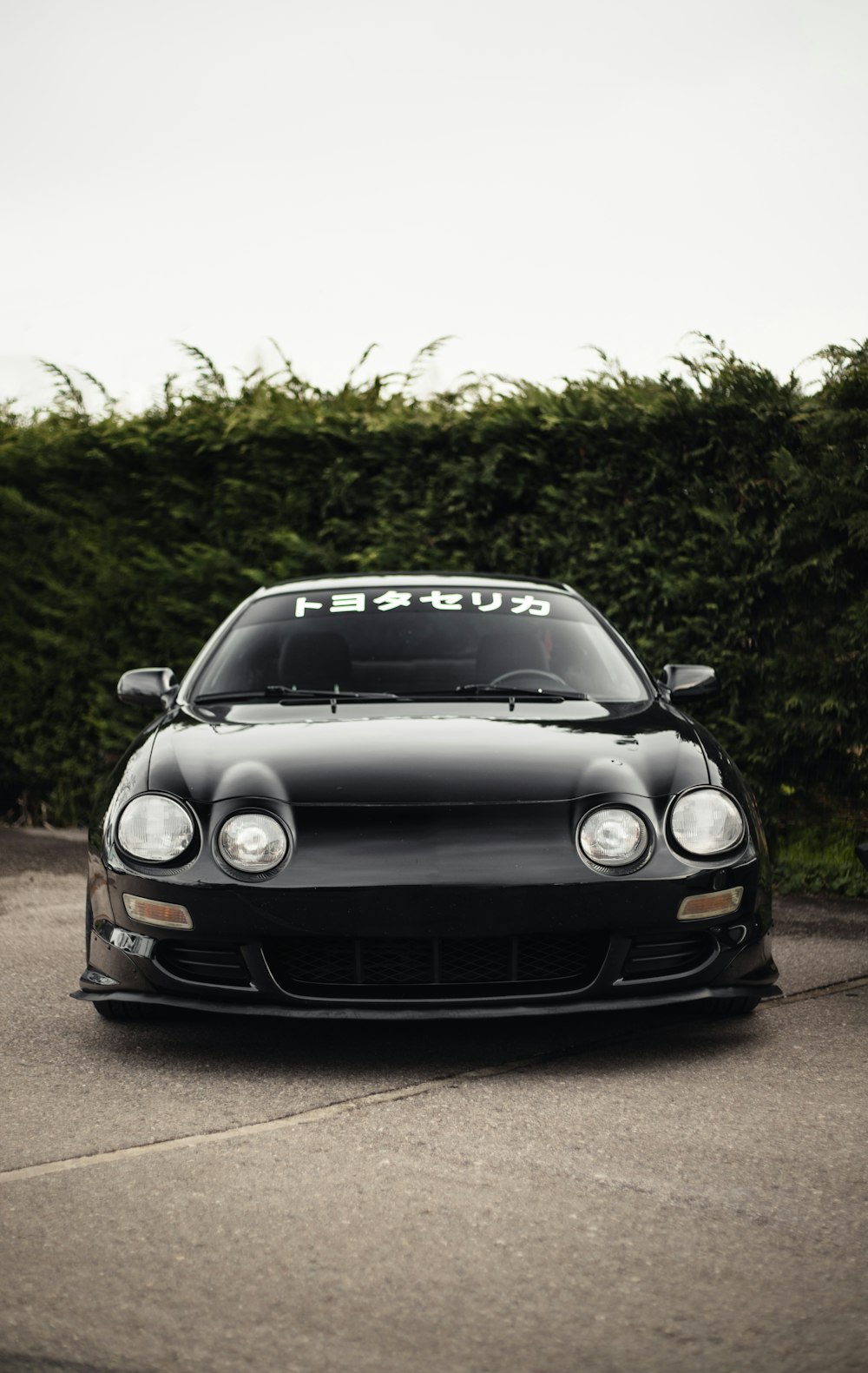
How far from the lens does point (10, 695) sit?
10227mm

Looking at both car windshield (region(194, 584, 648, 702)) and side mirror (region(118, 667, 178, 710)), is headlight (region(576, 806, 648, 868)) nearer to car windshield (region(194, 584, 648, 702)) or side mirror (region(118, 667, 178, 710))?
car windshield (region(194, 584, 648, 702))

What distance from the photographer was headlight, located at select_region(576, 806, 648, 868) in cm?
403

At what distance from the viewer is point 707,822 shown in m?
4.20

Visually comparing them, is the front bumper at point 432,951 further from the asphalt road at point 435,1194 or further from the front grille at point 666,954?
the asphalt road at point 435,1194

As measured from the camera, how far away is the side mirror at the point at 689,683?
5.41m

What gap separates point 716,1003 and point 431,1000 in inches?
33.9

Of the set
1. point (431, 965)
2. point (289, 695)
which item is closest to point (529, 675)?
point (289, 695)

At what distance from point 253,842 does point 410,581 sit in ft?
7.19

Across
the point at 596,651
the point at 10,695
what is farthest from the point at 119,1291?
the point at 10,695

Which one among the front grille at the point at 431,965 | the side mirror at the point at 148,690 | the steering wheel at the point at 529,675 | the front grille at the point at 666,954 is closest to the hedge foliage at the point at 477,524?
the steering wheel at the point at 529,675

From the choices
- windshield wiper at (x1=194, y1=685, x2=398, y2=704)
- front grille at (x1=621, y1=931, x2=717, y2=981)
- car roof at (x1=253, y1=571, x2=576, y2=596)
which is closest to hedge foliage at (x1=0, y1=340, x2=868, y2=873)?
car roof at (x1=253, y1=571, x2=576, y2=596)

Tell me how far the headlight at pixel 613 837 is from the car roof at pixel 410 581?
6.75 ft

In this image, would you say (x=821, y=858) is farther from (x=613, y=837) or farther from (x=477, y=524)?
(x=613, y=837)

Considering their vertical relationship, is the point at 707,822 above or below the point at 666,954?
above
